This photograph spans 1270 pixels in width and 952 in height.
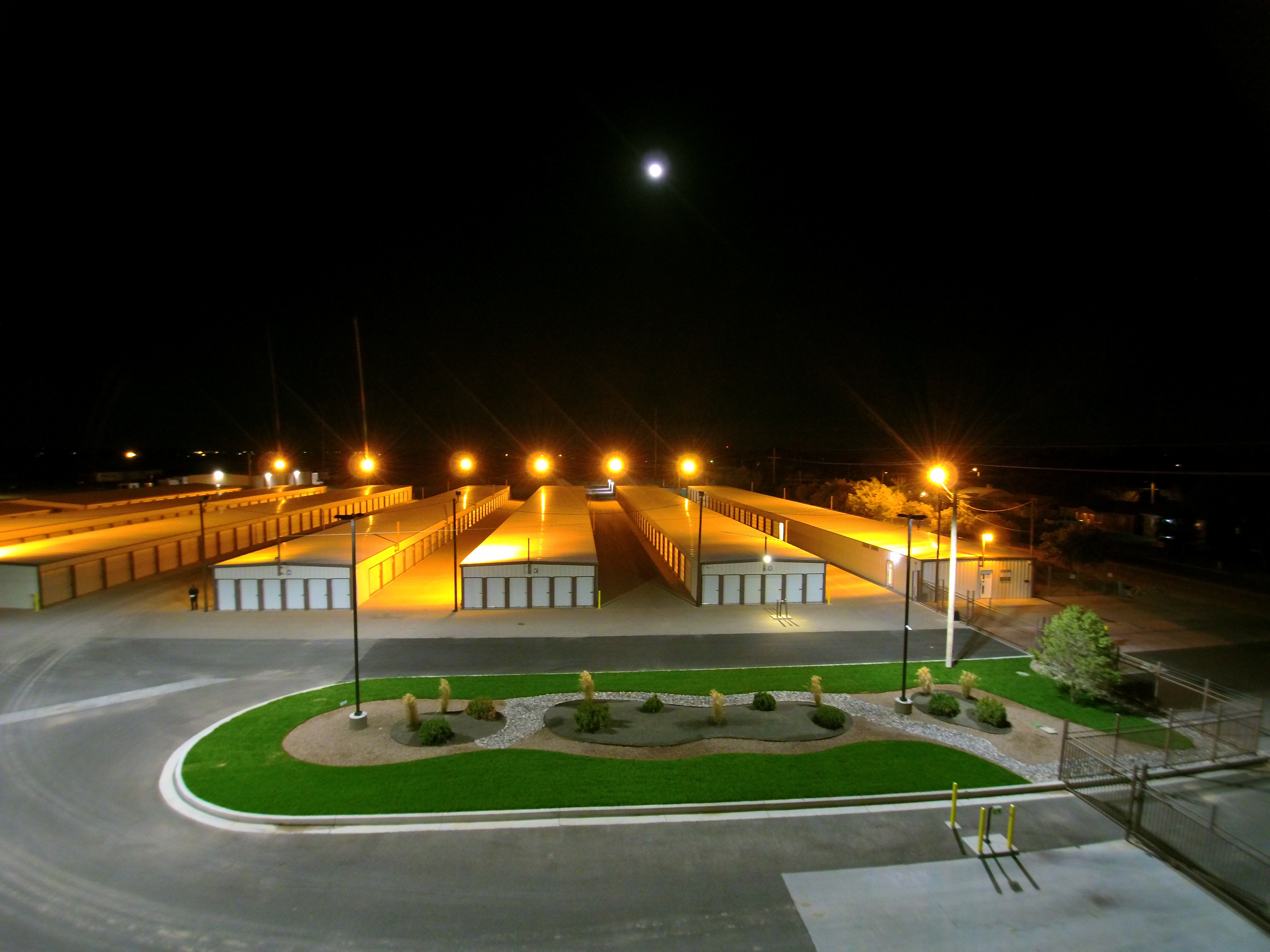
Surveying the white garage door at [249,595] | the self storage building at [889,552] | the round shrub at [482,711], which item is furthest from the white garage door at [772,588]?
the white garage door at [249,595]

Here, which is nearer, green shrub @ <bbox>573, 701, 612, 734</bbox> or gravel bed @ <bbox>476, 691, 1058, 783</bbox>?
gravel bed @ <bbox>476, 691, 1058, 783</bbox>

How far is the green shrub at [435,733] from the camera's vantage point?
13.0 metres

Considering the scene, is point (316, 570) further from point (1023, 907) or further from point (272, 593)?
point (1023, 907)

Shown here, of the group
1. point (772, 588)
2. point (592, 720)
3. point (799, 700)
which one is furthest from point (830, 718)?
point (772, 588)

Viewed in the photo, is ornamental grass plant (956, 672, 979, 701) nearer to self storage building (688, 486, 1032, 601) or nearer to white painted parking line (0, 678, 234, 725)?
self storage building (688, 486, 1032, 601)

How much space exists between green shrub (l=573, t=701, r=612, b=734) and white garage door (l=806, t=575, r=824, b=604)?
45.4ft

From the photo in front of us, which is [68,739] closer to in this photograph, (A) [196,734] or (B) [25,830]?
(A) [196,734]

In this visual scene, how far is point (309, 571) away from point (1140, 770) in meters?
25.8

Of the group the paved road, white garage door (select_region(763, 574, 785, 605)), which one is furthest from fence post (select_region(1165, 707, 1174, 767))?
white garage door (select_region(763, 574, 785, 605))

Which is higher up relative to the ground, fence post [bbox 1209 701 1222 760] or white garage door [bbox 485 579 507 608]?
fence post [bbox 1209 701 1222 760]

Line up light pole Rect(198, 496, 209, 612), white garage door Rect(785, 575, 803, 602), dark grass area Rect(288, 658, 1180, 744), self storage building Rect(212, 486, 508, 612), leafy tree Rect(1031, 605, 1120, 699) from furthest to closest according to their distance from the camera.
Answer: light pole Rect(198, 496, 209, 612), white garage door Rect(785, 575, 803, 602), self storage building Rect(212, 486, 508, 612), dark grass area Rect(288, 658, 1180, 744), leafy tree Rect(1031, 605, 1120, 699)

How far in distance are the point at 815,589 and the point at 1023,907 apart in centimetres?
1741

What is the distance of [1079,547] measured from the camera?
94.6 ft

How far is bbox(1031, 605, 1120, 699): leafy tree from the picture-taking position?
14.9m
